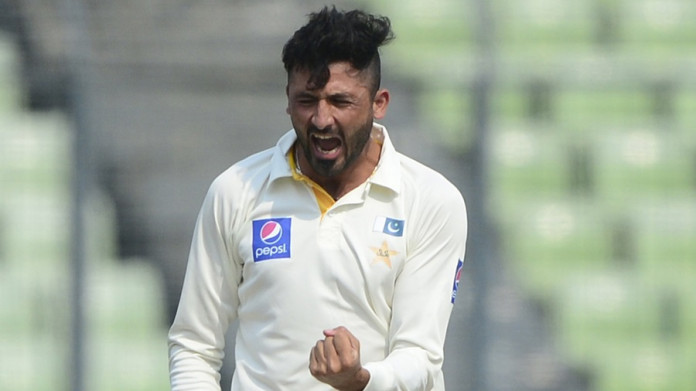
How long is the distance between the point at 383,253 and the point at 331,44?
0.44 metres

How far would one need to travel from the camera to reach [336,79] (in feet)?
8.50

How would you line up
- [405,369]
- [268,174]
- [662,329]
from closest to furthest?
1. [405,369]
2. [268,174]
3. [662,329]

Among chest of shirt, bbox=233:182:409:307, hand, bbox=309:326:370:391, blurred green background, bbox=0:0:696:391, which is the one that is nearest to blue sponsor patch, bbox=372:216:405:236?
chest of shirt, bbox=233:182:409:307

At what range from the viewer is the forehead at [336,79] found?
8.46ft

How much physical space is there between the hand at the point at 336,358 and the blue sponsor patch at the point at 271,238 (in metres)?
0.31

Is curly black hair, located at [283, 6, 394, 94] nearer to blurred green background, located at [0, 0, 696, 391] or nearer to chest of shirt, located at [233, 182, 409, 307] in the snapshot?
chest of shirt, located at [233, 182, 409, 307]

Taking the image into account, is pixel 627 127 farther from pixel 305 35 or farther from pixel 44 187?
pixel 305 35

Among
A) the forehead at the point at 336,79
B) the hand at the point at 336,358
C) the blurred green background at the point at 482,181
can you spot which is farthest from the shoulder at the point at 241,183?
the blurred green background at the point at 482,181

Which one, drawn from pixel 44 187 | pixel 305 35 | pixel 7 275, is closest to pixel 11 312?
pixel 7 275

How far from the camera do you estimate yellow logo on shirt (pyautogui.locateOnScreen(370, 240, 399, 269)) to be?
103 inches

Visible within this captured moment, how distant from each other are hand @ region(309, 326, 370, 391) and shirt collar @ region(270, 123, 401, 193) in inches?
17.1

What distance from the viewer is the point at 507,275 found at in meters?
5.33

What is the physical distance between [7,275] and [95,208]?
0.51m

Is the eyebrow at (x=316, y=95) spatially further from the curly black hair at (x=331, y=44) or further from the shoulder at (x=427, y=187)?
the shoulder at (x=427, y=187)
